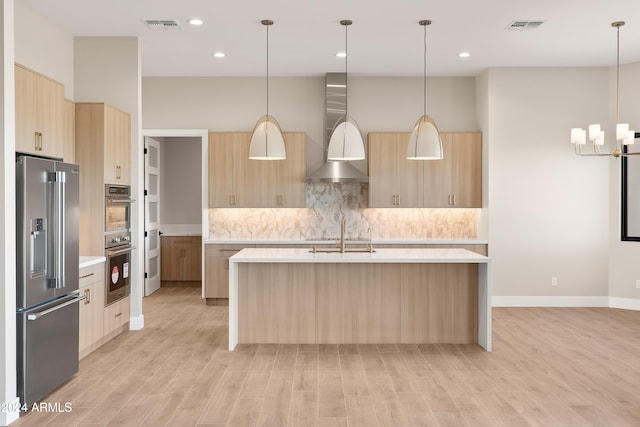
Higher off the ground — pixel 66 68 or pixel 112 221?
pixel 66 68

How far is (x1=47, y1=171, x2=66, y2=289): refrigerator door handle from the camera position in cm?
395

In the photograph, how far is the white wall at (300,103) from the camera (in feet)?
26.2

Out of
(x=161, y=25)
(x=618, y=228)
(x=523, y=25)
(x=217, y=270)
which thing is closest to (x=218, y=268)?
→ (x=217, y=270)

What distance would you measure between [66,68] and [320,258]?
3.33 m

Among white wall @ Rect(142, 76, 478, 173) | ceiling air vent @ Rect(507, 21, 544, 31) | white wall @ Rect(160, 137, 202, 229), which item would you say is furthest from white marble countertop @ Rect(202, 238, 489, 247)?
ceiling air vent @ Rect(507, 21, 544, 31)

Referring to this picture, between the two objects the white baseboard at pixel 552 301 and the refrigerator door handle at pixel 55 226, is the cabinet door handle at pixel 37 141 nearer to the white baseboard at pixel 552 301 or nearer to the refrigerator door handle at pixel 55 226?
the refrigerator door handle at pixel 55 226

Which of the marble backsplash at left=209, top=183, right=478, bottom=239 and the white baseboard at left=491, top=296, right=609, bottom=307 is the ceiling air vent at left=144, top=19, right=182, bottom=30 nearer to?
the marble backsplash at left=209, top=183, right=478, bottom=239

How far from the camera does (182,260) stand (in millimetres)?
9180

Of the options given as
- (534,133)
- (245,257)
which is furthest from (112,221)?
(534,133)

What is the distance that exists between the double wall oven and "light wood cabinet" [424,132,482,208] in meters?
3.91

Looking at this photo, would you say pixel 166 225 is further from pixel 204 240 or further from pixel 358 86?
pixel 358 86

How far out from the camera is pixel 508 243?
7.48 meters

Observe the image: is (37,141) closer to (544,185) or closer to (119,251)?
(119,251)

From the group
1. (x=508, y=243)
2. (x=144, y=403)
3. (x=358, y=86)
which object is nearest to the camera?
(x=144, y=403)
